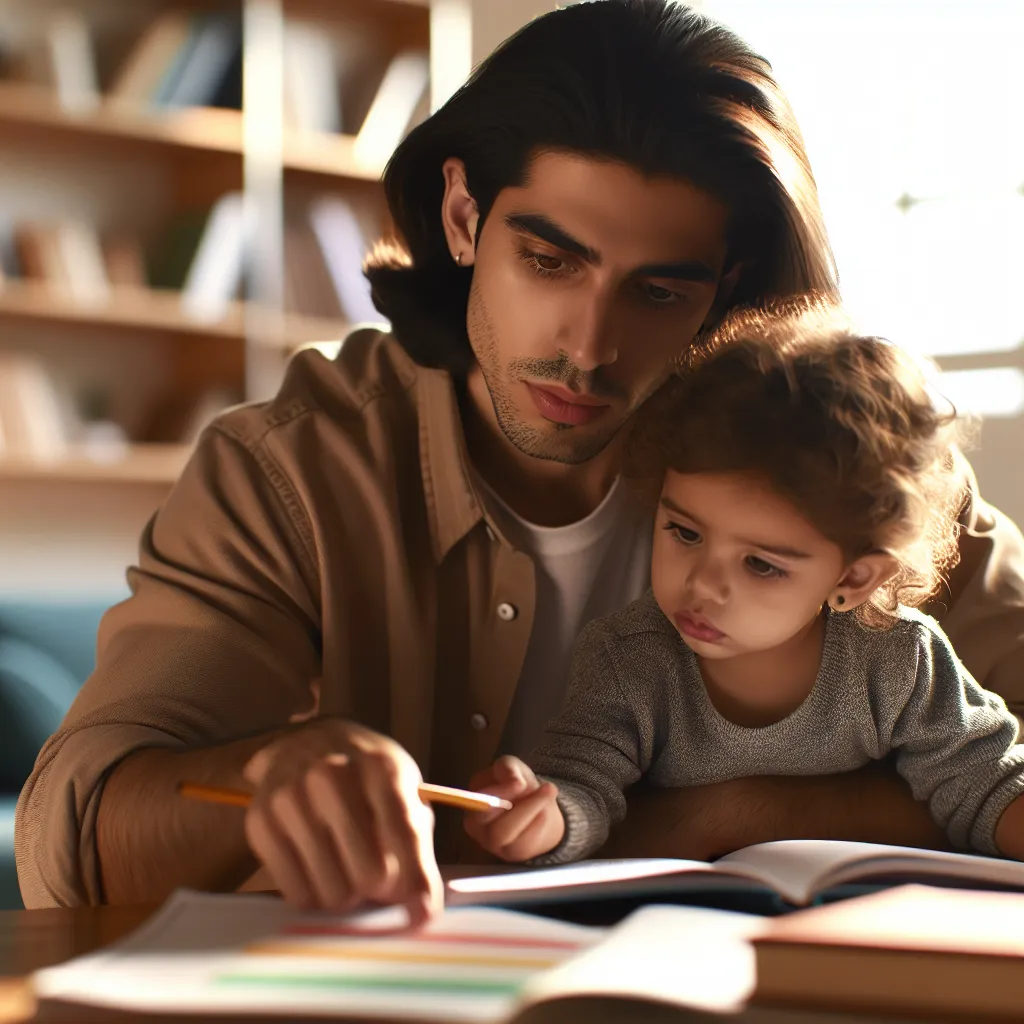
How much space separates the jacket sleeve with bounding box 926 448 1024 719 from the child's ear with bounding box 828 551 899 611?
327mm

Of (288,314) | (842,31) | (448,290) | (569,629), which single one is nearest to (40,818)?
(569,629)

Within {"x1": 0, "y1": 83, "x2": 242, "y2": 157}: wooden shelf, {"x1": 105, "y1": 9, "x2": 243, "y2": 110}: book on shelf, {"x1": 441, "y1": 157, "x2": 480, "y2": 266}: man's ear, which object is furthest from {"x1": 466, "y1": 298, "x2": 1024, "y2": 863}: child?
{"x1": 105, "y1": 9, "x2": 243, "y2": 110}: book on shelf

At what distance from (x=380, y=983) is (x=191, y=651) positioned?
2.13 feet

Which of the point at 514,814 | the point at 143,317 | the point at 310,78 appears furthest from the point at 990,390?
the point at 514,814

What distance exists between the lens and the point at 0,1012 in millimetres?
627

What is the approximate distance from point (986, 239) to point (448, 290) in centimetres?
257

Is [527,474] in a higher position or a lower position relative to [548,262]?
lower

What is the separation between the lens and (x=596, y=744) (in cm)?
115

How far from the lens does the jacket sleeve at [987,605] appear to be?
Result: 1.44 metres

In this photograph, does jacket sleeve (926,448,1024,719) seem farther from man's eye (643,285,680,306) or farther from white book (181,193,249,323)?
white book (181,193,249,323)

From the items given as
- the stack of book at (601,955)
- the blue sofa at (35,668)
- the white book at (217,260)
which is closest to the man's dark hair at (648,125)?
the stack of book at (601,955)

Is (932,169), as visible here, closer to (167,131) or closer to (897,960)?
(167,131)

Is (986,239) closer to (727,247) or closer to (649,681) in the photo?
(727,247)

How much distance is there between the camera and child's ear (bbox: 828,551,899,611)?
1.17 metres
